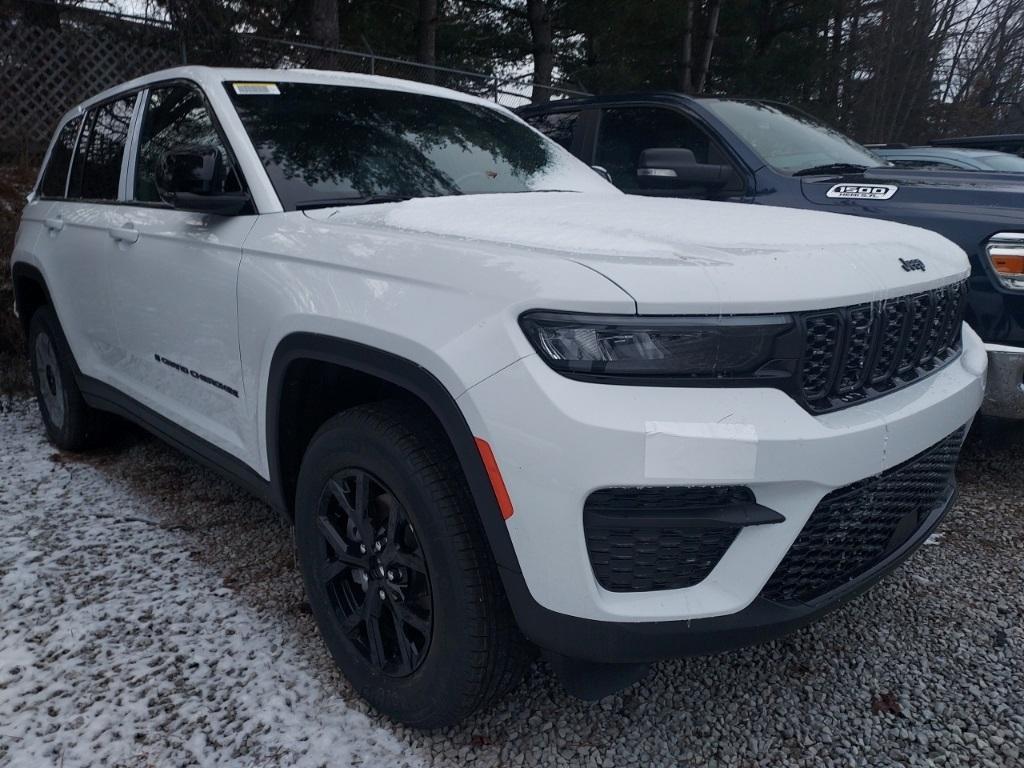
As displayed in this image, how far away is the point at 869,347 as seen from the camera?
71.4 inches

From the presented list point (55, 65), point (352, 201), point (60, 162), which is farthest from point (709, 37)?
point (352, 201)

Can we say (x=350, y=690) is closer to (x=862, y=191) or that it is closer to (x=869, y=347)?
(x=869, y=347)

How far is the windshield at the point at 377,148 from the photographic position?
249cm

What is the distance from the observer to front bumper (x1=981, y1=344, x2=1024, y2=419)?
3.14 meters

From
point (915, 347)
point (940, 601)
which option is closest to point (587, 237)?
point (915, 347)

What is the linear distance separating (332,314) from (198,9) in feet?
26.3

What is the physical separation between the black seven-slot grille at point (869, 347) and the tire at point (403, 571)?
2.56ft

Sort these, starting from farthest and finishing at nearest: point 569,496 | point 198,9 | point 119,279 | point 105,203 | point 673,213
Answer: 1. point 198,9
2. point 105,203
3. point 119,279
4. point 673,213
5. point 569,496

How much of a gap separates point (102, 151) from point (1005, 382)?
3.87 metres

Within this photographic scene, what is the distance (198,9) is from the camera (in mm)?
8477

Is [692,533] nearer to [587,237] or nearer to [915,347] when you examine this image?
[587,237]

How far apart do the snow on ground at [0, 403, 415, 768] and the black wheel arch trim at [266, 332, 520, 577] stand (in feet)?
2.35

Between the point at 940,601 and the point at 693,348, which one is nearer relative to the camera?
the point at 693,348

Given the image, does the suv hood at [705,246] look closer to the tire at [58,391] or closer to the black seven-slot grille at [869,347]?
the black seven-slot grille at [869,347]
